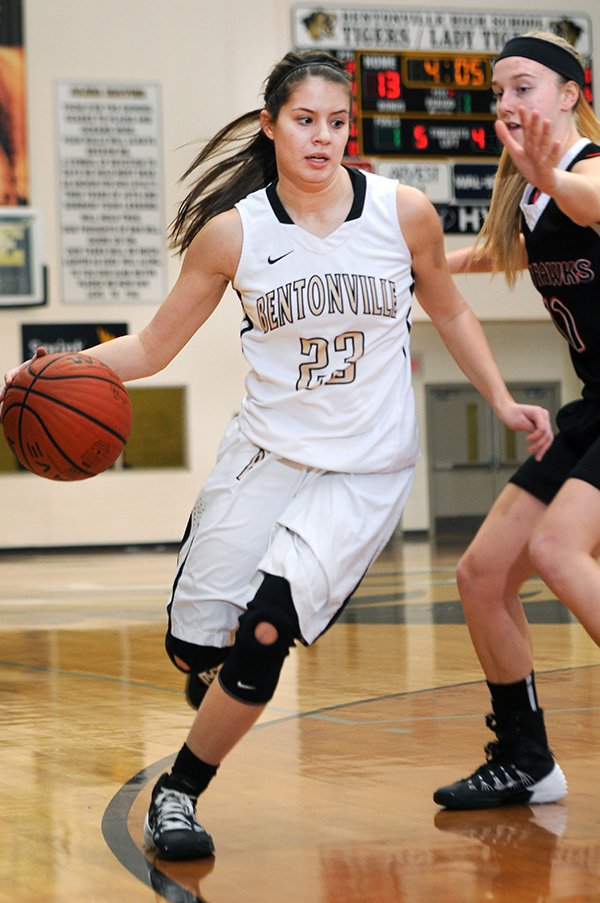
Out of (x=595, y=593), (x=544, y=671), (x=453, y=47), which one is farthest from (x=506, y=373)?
(x=595, y=593)

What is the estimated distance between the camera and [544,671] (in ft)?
17.4

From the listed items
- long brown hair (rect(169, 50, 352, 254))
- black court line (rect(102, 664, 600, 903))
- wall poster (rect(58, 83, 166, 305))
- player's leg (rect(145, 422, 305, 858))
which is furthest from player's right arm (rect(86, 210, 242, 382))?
wall poster (rect(58, 83, 166, 305))

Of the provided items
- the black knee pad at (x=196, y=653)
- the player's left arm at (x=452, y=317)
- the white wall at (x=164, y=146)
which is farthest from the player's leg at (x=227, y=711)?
the white wall at (x=164, y=146)

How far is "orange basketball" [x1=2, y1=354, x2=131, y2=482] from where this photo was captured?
3098 millimetres

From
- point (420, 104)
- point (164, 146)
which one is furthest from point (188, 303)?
point (164, 146)

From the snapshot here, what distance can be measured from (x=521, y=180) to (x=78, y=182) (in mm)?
11899

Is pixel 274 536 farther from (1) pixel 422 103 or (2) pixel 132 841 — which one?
(1) pixel 422 103

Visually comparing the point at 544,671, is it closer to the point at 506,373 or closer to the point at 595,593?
the point at 595,593

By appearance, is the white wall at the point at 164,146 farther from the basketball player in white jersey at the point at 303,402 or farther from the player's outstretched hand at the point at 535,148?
the player's outstretched hand at the point at 535,148

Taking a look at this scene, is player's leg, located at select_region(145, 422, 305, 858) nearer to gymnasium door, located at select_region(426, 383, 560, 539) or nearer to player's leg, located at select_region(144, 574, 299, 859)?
player's leg, located at select_region(144, 574, 299, 859)

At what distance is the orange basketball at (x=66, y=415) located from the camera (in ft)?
10.2

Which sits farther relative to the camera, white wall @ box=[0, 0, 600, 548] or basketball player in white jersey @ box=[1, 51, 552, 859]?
white wall @ box=[0, 0, 600, 548]

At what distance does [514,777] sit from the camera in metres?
3.19

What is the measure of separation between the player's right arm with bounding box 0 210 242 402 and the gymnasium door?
12.7m
